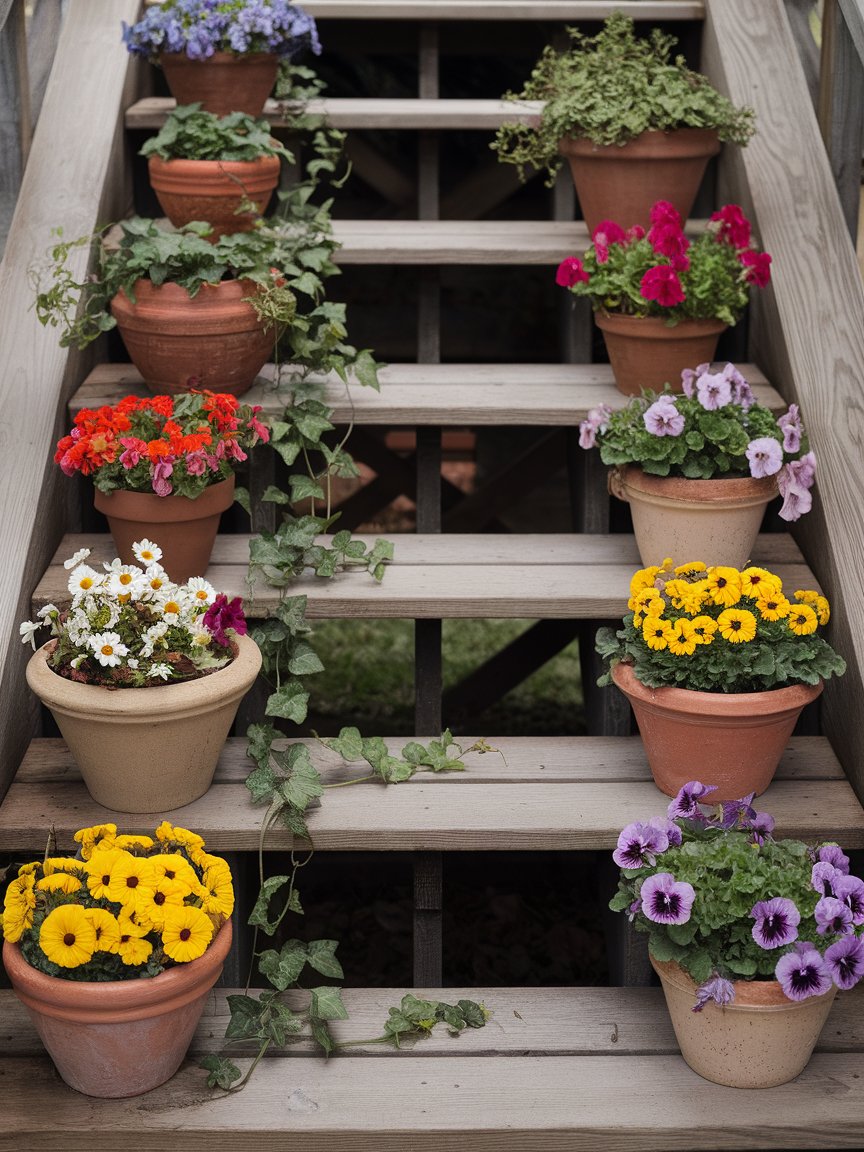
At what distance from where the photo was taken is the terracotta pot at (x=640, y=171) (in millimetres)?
2842

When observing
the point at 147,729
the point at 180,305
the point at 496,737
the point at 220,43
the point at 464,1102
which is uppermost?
the point at 220,43

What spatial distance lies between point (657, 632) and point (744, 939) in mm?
469

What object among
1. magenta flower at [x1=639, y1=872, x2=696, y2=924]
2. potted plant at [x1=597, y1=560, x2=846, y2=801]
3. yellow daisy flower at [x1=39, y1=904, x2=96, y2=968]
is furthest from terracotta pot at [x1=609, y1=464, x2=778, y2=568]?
yellow daisy flower at [x1=39, y1=904, x2=96, y2=968]

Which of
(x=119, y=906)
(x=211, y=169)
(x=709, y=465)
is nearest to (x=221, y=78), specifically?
(x=211, y=169)

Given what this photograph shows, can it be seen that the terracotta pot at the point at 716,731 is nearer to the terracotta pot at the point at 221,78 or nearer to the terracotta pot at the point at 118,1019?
the terracotta pot at the point at 118,1019

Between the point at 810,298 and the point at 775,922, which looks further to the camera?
the point at 810,298

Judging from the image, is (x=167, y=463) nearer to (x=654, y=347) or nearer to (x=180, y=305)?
(x=180, y=305)

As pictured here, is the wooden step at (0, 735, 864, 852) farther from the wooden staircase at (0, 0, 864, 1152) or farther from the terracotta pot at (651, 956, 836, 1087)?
the terracotta pot at (651, 956, 836, 1087)

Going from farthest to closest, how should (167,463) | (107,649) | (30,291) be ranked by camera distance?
(30,291) < (167,463) < (107,649)

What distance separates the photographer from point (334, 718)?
408cm

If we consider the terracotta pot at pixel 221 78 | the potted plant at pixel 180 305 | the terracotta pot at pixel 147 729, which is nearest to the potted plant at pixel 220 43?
the terracotta pot at pixel 221 78

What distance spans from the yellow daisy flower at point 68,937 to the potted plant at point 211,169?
1533 mm

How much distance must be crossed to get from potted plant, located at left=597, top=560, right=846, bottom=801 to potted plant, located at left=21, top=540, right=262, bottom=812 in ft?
1.91

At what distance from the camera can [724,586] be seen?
213cm
